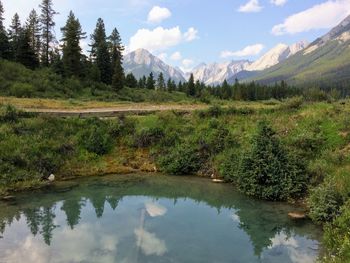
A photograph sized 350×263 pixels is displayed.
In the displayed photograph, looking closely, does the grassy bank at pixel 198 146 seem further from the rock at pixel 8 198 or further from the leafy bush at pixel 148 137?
the rock at pixel 8 198

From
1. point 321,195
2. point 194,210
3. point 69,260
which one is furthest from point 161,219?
point 321,195

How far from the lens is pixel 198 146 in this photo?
29031 millimetres

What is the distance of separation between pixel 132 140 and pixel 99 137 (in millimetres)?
2474

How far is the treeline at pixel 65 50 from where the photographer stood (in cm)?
6094

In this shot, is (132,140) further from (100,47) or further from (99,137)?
(100,47)

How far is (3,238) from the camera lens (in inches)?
656

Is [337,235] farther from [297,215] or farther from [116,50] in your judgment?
[116,50]

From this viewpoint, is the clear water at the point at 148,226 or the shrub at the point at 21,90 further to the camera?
the shrub at the point at 21,90

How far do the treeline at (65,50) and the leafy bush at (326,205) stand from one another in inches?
1872

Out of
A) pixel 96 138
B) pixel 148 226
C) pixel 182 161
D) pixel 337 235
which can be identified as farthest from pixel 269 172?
pixel 96 138

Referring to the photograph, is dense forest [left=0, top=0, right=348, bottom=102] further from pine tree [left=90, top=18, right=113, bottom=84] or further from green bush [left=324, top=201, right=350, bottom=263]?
green bush [left=324, top=201, right=350, bottom=263]

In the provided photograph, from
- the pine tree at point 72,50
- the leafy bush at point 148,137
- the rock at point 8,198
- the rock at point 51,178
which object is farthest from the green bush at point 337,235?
the pine tree at point 72,50

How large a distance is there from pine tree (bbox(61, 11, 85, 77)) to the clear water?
3815 cm

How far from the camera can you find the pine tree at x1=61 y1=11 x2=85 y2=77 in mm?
60281
